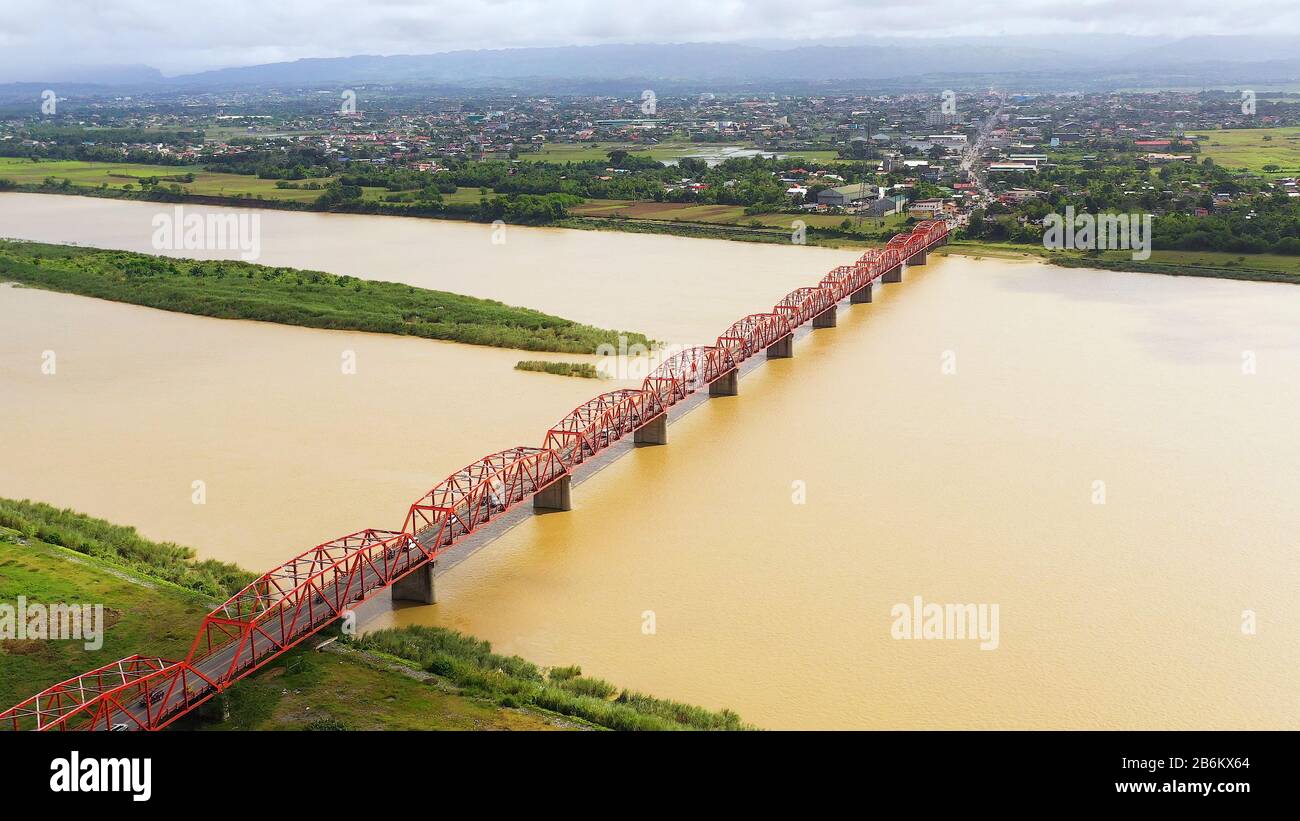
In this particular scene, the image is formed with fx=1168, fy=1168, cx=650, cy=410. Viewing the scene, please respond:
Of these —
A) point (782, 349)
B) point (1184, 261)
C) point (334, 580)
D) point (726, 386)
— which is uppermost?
point (1184, 261)

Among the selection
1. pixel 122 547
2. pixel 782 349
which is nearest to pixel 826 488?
pixel 782 349

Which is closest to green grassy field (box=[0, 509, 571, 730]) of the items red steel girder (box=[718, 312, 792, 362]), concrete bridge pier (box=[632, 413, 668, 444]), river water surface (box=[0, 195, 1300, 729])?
river water surface (box=[0, 195, 1300, 729])

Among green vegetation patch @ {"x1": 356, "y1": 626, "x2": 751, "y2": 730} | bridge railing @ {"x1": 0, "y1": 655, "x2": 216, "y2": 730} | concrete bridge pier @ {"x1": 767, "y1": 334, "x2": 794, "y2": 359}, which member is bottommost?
green vegetation patch @ {"x1": 356, "y1": 626, "x2": 751, "y2": 730}

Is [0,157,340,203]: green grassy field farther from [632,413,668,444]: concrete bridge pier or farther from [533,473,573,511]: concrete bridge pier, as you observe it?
[533,473,573,511]: concrete bridge pier

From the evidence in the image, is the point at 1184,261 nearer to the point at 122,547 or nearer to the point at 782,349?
the point at 782,349

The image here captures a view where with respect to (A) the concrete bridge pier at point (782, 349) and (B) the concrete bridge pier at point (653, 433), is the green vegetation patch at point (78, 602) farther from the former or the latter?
(A) the concrete bridge pier at point (782, 349)

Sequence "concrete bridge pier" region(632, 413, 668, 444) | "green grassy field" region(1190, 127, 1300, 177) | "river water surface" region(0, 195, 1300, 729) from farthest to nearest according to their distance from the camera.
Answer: "green grassy field" region(1190, 127, 1300, 177) < "concrete bridge pier" region(632, 413, 668, 444) < "river water surface" region(0, 195, 1300, 729)
